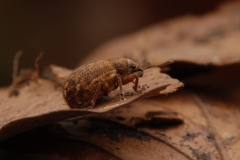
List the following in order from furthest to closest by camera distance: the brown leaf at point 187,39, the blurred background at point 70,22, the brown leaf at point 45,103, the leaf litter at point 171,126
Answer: the blurred background at point 70,22 < the brown leaf at point 187,39 < the leaf litter at point 171,126 < the brown leaf at point 45,103

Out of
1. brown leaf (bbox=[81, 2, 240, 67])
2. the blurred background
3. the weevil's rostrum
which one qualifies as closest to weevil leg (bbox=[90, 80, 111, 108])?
the weevil's rostrum

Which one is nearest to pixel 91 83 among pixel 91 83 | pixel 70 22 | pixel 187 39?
pixel 91 83

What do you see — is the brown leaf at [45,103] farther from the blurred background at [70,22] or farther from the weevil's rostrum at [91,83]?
the blurred background at [70,22]

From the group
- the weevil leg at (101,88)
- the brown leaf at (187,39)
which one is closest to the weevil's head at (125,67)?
the weevil leg at (101,88)

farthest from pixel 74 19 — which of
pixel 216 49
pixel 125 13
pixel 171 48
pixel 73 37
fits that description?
pixel 216 49

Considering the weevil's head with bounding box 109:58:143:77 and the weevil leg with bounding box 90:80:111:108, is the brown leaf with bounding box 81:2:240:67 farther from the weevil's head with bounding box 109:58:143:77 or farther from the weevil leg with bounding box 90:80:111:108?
the weevil leg with bounding box 90:80:111:108

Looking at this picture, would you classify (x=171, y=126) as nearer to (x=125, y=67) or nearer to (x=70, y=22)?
(x=125, y=67)
